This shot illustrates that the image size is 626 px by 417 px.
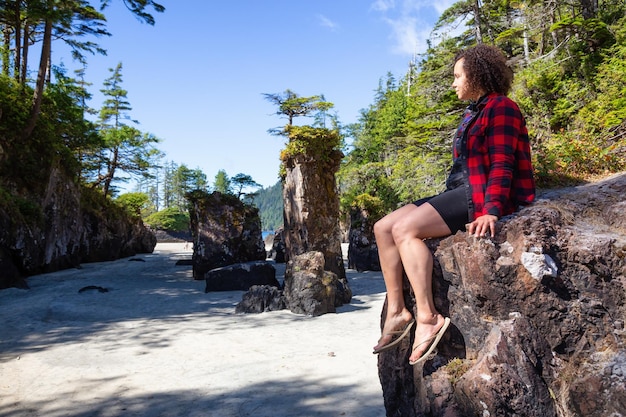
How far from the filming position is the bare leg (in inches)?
105

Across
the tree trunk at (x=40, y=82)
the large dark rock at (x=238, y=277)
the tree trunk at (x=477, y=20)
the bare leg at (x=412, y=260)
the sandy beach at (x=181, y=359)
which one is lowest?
the sandy beach at (x=181, y=359)

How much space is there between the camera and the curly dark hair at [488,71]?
2816 mm

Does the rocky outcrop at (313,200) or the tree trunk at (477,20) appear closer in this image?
the rocky outcrop at (313,200)

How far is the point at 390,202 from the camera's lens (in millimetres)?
33062

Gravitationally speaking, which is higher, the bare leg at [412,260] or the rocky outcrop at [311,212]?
the rocky outcrop at [311,212]

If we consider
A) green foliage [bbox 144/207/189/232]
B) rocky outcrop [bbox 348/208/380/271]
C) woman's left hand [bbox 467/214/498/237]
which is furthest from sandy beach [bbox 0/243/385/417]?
green foliage [bbox 144/207/189/232]

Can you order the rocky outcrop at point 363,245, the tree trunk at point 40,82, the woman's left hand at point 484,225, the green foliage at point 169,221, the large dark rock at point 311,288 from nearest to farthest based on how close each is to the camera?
the woman's left hand at point 484,225
the large dark rock at point 311,288
the tree trunk at point 40,82
the rocky outcrop at point 363,245
the green foliage at point 169,221

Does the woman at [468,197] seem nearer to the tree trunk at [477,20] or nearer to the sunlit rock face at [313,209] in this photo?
the sunlit rock face at [313,209]

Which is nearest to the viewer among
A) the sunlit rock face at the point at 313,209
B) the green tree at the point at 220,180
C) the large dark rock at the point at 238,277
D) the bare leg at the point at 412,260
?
the bare leg at the point at 412,260

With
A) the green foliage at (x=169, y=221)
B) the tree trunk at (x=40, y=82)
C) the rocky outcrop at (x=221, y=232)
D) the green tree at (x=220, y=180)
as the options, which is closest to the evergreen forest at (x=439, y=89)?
the tree trunk at (x=40, y=82)

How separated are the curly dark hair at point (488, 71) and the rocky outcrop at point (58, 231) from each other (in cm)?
1341

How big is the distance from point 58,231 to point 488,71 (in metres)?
19.7

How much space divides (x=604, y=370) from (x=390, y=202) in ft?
102

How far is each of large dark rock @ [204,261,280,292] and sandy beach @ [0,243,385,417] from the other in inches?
66.1
